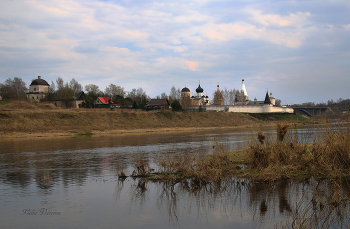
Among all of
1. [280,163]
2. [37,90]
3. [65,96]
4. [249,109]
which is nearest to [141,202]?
[280,163]

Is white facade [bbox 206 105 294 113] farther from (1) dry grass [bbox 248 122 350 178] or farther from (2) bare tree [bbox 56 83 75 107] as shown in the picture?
(1) dry grass [bbox 248 122 350 178]

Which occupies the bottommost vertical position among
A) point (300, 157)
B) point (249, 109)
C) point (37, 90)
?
point (300, 157)

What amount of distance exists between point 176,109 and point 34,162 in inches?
2709

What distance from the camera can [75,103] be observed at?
87750 millimetres

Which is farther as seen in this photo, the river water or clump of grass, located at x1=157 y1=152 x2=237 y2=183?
clump of grass, located at x1=157 y1=152 x2=237 y2=183

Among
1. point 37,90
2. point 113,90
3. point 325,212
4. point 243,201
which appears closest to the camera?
point 325,212

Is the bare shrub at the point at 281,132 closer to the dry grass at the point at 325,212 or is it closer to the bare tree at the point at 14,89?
the dry grass at the point at 325,212

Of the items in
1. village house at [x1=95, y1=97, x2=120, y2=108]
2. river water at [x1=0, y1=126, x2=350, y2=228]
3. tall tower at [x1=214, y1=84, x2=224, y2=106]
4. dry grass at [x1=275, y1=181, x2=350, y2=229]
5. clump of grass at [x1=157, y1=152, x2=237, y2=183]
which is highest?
tall tower at [x1=214, y1=84, x2=224, y2=106]

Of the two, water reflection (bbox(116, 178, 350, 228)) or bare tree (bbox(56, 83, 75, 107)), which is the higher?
bare tree (bbox(56, 83, 75, 107))

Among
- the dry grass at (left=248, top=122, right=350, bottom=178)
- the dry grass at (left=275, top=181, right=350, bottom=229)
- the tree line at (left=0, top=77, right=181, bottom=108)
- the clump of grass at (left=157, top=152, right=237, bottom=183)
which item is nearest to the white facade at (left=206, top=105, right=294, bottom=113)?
the tree line at (left=0, top=77, right=181, bottom=108)

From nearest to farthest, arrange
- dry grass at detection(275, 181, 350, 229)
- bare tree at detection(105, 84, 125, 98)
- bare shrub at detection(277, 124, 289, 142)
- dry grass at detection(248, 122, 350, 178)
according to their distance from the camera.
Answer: dry grass at detection(275, 181, 350, 229)
dry grass at detection(248, 122, 350, 178)
bare shrub at detection(277, 124, 289, 142)
bare tree at detection(105, 84, 125, 98)

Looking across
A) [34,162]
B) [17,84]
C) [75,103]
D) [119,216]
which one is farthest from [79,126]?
[17,84]

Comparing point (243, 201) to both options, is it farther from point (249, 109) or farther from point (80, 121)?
point (249, 109)

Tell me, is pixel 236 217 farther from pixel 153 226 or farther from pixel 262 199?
pixel 153 226
